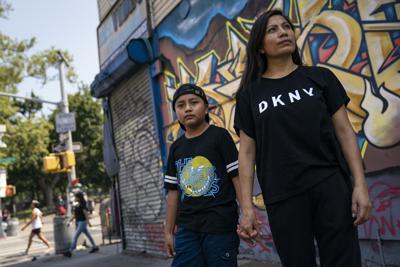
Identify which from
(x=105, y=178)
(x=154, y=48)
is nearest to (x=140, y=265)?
(x=154, y=48)

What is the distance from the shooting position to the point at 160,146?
8.09 m

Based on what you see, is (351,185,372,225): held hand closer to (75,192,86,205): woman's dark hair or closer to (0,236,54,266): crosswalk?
(75,192,86,205): woman's dark hair

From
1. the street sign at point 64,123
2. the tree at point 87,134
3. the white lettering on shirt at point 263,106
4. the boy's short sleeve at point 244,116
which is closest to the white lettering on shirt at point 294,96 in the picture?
the white lettering on shirt at point 263,106

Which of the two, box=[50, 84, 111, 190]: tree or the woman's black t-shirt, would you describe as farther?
box=[50, 84, 111, 190]: tree

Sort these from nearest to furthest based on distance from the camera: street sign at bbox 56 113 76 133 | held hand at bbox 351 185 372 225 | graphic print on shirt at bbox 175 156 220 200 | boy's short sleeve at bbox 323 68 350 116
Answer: held hand at bbox 351 185 372 225
boy's short sleeve at bbox 323 68 350 116
graphic print on shirt at bbox 175 156 220 200
street sign at bbox 56 113 76 133

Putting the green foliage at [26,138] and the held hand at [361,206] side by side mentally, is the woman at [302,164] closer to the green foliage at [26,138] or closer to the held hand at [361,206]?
the held hand at [361,206]

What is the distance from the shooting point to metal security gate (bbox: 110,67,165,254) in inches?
330

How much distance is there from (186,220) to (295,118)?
1300 millimetres

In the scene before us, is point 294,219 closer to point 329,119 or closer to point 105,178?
point 329,119

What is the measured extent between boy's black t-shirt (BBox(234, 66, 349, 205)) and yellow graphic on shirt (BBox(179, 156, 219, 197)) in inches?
31.7

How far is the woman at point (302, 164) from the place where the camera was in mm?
2002

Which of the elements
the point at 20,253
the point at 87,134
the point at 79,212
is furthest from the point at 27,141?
the point at 79,212

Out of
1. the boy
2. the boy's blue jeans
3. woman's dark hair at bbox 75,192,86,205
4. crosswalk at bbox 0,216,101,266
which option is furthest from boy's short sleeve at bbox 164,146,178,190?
crosswalk at bbox 0,216,101,266

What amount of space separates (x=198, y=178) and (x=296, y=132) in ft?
3.61
